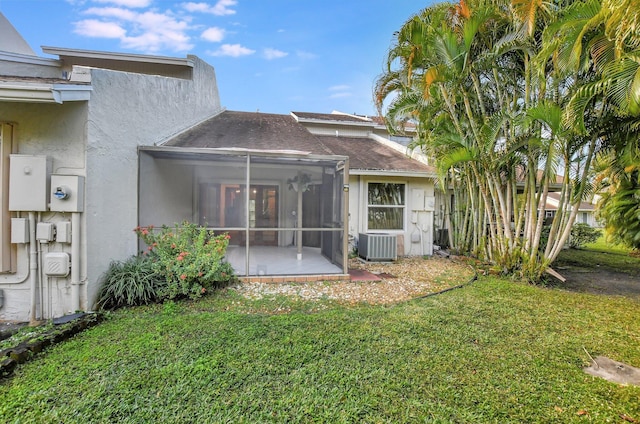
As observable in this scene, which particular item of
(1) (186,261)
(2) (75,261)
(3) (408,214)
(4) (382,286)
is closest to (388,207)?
(3) (408,214)

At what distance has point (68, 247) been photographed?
4516 mm

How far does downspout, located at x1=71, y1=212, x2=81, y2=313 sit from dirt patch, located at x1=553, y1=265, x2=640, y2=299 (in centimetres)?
944

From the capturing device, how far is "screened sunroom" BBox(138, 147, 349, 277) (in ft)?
21.4

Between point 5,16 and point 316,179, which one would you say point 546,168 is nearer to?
point 316,179

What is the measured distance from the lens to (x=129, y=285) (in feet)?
16.1

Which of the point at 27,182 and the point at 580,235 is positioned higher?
the point at 27,182

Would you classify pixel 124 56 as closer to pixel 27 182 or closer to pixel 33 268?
pixel 27 182

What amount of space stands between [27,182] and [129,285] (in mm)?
2079

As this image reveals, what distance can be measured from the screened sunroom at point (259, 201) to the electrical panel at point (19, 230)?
1.94m

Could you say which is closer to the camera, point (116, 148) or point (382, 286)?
point (116, 148)

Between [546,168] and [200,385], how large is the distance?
7019 mm

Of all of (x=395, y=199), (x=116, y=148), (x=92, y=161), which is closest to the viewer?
(x=92, y=161)

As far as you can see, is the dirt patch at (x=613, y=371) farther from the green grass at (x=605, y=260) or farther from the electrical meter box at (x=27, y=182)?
the electrical meter box at (x=27, y=182)

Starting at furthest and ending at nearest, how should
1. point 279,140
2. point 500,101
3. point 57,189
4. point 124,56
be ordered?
1. point 279,140
2. point 124,56
3. point 500,101
4. point 57,189
